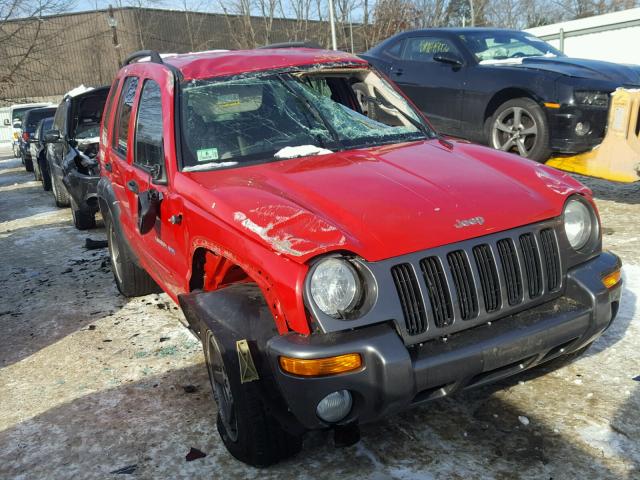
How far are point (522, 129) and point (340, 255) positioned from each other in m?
5.26

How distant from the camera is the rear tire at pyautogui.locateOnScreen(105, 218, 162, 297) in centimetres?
520

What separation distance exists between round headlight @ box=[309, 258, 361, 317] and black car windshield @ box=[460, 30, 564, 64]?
593 centimetres

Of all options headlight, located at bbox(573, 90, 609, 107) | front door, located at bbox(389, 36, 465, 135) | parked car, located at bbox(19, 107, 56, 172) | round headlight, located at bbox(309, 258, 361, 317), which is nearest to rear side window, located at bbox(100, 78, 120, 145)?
round headlight, located at bbox(309, 258, 361, 317)

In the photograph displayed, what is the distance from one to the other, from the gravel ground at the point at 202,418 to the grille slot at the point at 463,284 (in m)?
0.71

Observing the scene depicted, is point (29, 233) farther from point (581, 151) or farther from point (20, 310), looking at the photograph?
point (581, 151)

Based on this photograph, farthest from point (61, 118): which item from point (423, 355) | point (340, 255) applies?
point (423, 355)

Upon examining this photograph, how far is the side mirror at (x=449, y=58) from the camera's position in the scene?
7820 millimetres

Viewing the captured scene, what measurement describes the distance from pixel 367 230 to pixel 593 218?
49.8 inches

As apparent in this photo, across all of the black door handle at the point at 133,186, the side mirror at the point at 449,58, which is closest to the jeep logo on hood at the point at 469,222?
the black door handle at the point at 133,186

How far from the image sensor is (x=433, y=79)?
323 inches

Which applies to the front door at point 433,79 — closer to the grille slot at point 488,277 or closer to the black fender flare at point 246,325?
the grille slot at point 488,277

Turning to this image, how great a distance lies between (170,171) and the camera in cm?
359

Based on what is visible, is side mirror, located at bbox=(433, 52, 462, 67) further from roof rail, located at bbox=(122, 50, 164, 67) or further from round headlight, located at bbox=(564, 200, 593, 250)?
round headlight, located at bbox=(564, 200, 593, 250)

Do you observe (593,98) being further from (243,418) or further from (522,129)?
(243,418)
